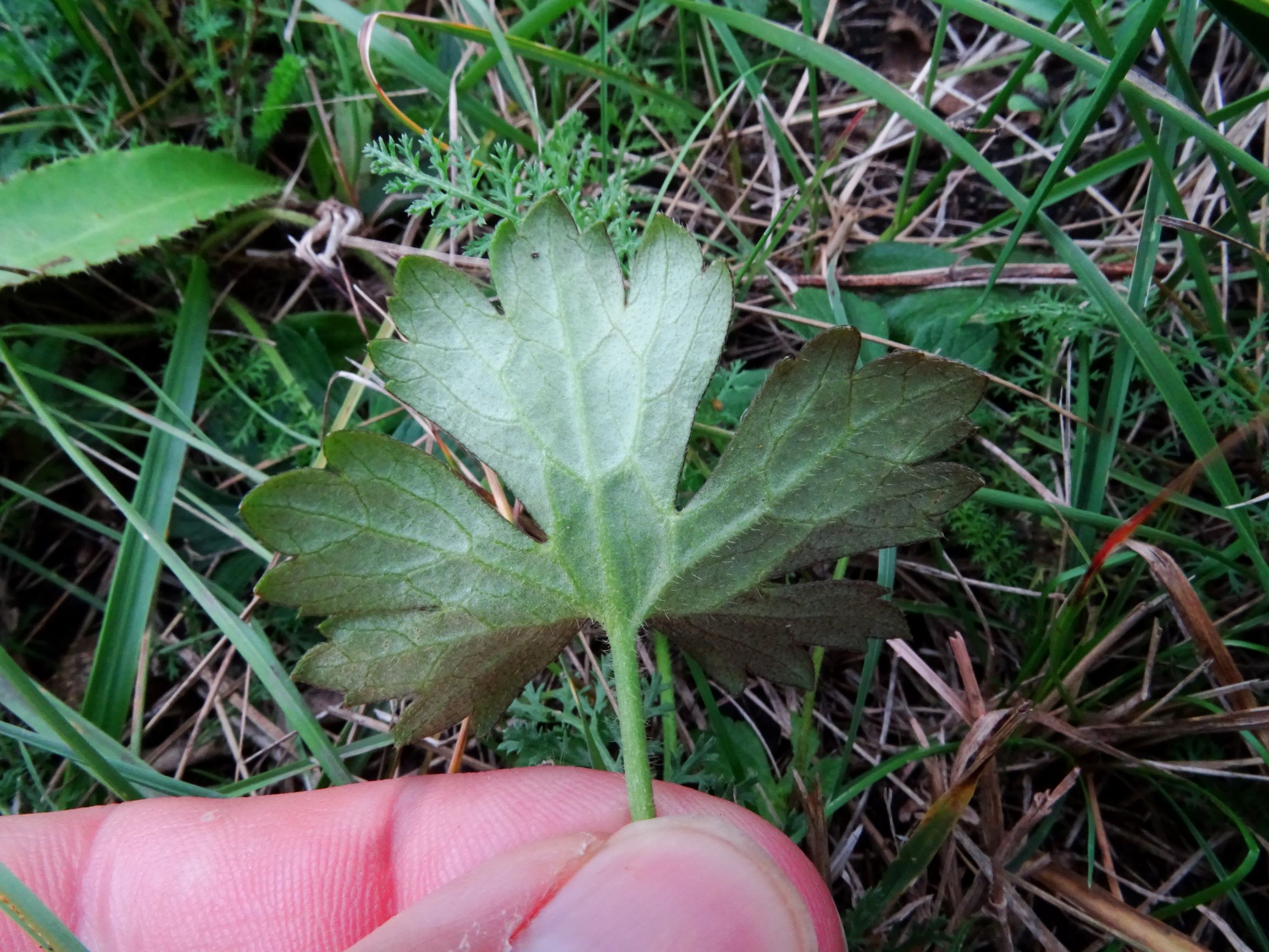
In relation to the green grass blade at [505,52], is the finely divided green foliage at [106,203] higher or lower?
lower

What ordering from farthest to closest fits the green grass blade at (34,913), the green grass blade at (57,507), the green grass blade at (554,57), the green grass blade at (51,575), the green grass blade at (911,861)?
1. the green grass blade at (51,575)
2. the green grass blade at (57,507)
3. the green grass blade at (554,57)
4. the green grass blade at (911,861)
5. the green grass blade at (34,913)

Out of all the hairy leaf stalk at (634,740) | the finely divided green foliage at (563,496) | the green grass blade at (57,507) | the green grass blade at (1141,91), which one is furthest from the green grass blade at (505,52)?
the green grass blade at (57,507)

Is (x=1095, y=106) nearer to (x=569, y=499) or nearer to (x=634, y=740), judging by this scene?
(x=569, y=499)

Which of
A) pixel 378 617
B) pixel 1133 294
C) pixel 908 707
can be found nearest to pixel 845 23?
pixel 1133 294

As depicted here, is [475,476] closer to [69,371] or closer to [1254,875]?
[69,371]

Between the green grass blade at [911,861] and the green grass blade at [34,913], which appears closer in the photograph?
the green grass blade at [34,913]

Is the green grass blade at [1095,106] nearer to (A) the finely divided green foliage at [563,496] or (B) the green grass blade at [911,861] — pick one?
(A) the finely divided green foliage at [563,496]

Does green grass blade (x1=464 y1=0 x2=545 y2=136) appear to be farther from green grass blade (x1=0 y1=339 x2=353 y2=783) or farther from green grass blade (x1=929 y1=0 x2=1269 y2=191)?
green grass blade (x1=0 y1=339 x2=353 y2=783)
